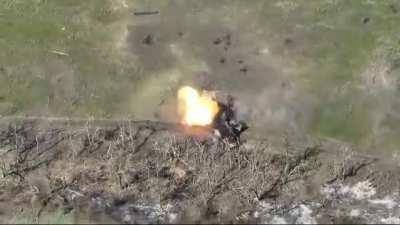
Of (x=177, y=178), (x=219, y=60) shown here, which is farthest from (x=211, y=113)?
(x=177, y=178)

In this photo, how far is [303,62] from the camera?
49.3 meters

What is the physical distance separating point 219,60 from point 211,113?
435cm

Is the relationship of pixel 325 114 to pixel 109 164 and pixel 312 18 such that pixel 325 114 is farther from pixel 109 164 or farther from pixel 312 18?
pixel 109 164

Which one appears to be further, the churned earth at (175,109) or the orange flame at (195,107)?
the orange flame at (195,107)

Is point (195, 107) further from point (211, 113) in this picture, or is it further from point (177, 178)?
point (177, 178)

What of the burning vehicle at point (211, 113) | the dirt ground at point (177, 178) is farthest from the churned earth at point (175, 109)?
the burning vehicle at point (211, 113)

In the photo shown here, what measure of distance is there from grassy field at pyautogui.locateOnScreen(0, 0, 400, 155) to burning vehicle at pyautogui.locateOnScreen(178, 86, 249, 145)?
860mm

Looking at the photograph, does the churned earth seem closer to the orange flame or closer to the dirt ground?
the dirt ground

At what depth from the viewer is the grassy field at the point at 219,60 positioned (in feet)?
156

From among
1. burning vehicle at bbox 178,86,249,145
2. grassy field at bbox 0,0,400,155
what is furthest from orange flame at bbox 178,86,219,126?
grassy field at bbox 0,0,400,155

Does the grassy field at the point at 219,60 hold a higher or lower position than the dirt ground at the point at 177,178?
higher

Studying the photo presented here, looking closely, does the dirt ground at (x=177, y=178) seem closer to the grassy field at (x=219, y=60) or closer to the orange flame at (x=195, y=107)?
the orange flame at (x=195, y=107)

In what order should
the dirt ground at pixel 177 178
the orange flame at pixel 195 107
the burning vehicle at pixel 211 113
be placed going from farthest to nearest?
the orange flame at pixel 195 107 → the burning vehicle at pixel 211 113 → the dirt ground at pixel 177 178

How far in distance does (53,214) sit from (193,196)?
8.81 meters
